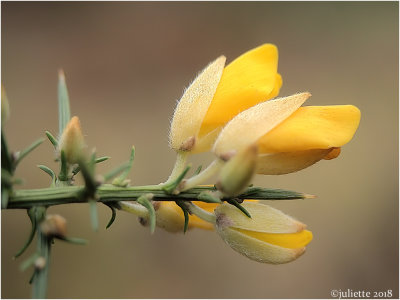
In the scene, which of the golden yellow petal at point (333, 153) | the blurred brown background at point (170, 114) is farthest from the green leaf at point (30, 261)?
the blurred brown background at point (170, 114)

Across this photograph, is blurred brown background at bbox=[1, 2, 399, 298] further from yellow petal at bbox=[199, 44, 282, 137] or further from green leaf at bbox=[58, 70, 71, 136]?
yellow petal at bbox=[199, 44, 282, 137]

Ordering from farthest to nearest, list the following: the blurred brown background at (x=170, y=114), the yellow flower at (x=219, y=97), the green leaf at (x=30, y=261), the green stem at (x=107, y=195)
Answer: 1. the blurred brown background at (x=170, y=114)
2. the yellow flower at (x=219, y=97)
3. the green stem at (x=107, y=195)
4. the green leaf at (x=30, y=261)

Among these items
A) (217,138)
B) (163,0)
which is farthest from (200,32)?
(217,138)

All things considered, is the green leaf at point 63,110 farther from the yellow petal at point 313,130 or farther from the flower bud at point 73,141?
the yellow petal at point 313,130

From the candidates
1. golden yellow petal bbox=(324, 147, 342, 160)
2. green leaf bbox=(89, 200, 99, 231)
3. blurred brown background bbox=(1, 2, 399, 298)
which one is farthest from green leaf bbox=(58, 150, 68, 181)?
blurred brown background bbox=(1, 2, 399, 298)

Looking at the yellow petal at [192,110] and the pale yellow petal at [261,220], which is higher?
the yellow petal at [192,110]

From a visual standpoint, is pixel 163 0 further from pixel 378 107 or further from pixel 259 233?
pixel 259 233

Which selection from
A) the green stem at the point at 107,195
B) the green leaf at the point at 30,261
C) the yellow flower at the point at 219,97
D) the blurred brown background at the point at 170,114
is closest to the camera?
the green leaf at the point at 30,261
